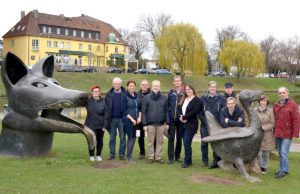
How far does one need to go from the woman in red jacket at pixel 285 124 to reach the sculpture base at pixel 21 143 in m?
4.92

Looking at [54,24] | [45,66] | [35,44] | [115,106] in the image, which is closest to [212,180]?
[115,106]

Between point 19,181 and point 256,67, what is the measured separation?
170ft

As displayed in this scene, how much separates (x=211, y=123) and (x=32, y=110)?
3.76 meters

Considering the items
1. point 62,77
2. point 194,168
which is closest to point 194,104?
point 194,168

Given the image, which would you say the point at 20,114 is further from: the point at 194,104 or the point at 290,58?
the point at 290,58

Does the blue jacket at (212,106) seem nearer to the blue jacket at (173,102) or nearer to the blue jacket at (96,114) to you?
the blue jacket at (173,102)

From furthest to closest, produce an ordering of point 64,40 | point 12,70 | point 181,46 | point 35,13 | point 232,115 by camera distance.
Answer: point 64,40
point 35,13
point 181,46
point 12,70
point 232,115

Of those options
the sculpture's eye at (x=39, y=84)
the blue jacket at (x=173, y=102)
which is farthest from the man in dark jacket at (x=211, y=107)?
the sculpture's eye at (x=39, y=84)

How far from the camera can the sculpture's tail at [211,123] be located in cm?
883

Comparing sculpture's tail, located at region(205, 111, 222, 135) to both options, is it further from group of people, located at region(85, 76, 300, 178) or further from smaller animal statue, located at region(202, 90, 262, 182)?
group of people, located at region(85, 76, 300, 178)

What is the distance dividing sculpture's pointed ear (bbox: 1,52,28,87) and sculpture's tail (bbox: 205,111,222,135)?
4124mm

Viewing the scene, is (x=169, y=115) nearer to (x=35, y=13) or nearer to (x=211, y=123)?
(x=211, y=123)

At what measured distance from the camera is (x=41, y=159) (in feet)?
31.2

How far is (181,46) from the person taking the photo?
51312 millimetres
